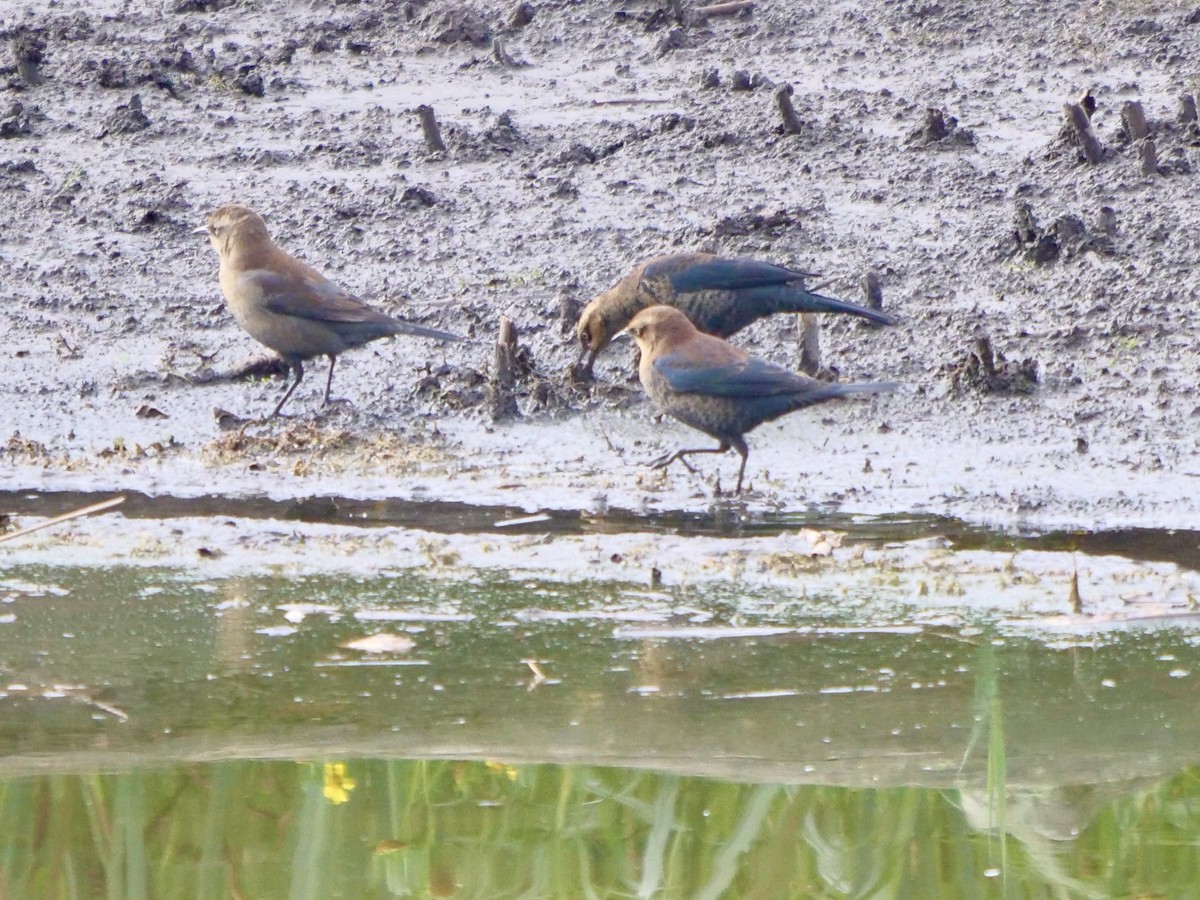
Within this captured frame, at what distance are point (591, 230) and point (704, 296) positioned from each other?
4.49 ft

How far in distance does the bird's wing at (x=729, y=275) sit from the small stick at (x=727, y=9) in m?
4.13

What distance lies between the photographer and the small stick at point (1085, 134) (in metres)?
8.62

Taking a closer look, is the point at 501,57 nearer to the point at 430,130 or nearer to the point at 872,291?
the point at 430,130

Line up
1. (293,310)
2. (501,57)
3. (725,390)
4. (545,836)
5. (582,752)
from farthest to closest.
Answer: (501,57)
(293,310)
(725,390)
(582,752)
(545,836)

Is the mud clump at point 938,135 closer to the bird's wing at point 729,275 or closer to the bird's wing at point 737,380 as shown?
the bird's wing at point 729,275

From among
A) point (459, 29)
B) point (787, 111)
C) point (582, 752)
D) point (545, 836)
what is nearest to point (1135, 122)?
point (787, 111)

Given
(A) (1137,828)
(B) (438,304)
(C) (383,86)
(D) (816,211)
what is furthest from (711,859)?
(C) (383,86)

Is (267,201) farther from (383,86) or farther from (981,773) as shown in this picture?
(981,773)

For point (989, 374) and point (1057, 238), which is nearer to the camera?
point (989, 374)

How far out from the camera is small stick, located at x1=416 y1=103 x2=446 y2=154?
9602mm

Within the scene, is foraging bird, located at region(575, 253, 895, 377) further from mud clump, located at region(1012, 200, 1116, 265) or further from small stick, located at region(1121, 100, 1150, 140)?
small stick, located at region(1121, 100, 1150, 140)

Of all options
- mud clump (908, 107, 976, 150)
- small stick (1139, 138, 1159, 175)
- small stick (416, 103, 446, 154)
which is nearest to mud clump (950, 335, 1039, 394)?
small stick (1139, 138, 1159, 175)

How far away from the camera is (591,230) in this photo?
8727 mm

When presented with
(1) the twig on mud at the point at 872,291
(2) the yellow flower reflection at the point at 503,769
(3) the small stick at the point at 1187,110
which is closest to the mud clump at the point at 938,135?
(3) the small stick at the point at 1187,110
